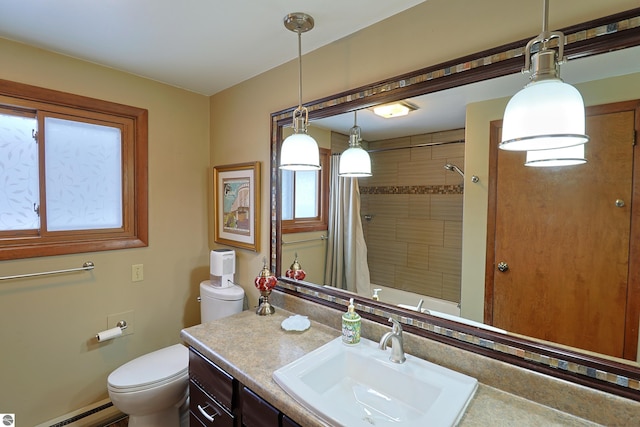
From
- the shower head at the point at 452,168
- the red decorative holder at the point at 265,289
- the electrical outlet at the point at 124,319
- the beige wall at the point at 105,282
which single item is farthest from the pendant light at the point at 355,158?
the electrical outlet at the point at 124,319

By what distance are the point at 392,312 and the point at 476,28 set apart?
3.72ft

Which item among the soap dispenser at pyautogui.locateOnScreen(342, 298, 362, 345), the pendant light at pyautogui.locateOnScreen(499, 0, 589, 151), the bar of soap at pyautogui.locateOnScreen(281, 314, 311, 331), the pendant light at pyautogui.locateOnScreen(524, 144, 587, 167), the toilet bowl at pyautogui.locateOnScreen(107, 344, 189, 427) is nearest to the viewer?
the pendant light at pyautogui.locateOnScreen(499, 0, 589, 151)

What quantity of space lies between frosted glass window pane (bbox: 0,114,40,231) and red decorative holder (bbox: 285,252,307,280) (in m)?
1.49

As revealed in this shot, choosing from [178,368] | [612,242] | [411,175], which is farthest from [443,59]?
[178,368]

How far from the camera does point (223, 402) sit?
3.78ft

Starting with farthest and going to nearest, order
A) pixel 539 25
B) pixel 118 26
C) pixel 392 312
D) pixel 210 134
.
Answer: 1. pixel 210 134
2. pixel 118 26
3. pixel 392 312
4. pixel 539 25

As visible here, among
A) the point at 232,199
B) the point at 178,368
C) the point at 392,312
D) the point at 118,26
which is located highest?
the point at 118,26

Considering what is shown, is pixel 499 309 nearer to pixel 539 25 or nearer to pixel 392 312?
pixel 392 312

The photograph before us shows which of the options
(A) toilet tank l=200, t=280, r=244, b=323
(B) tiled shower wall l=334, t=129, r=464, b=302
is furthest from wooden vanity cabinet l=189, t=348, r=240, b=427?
(B) tiled shower wall l=334, t=129, r=464, b=302

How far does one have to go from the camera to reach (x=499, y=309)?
1.02 meters

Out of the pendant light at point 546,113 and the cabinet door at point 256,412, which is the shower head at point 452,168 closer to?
the pendant light at point 546,113

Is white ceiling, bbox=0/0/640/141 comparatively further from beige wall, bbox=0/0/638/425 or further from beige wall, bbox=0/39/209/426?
beige wall, bbox=0/39/209/426

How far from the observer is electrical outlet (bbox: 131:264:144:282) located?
196cm

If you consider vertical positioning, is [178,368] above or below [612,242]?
below
